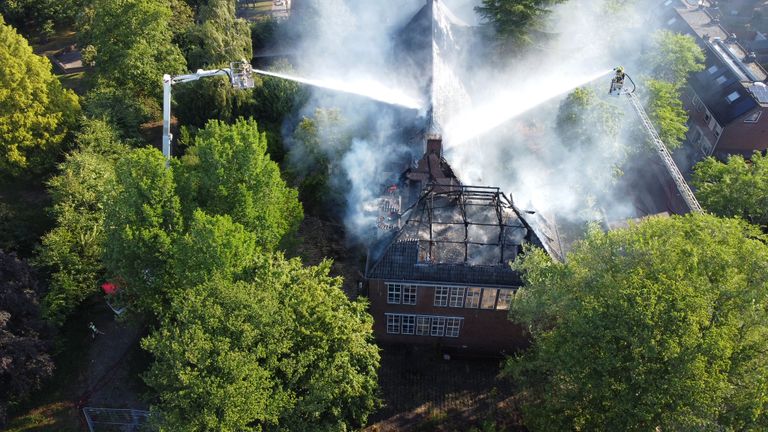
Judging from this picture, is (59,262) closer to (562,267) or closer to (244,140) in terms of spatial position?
(244,140)

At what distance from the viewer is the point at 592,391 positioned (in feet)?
66.4

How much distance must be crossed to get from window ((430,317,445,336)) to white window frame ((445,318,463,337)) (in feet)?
0.74

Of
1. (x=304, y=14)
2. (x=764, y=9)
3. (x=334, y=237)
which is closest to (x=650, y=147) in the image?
(x=334, y=237)

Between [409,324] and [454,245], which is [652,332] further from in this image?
[409,324]

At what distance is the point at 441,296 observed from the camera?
28078 millimetres

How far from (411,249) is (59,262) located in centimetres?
1996

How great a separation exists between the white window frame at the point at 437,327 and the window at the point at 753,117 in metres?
35.2

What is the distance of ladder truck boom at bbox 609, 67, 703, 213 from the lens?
34331 millimetres

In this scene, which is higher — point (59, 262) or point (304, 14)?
point (304, 14)

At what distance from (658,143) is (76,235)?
130 ft

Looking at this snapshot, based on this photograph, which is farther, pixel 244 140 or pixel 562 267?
pixel 244 140

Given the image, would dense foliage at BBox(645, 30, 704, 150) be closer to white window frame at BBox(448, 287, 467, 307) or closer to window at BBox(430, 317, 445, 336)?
white window frame at BBox(448, 287, 467, 307)

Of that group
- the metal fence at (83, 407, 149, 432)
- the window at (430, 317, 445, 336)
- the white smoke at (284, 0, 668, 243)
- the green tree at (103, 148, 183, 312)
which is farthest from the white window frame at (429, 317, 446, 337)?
the metal fence at (83, 407, 149, 432)

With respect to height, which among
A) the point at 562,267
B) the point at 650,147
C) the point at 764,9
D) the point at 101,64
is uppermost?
the point at 764,9
